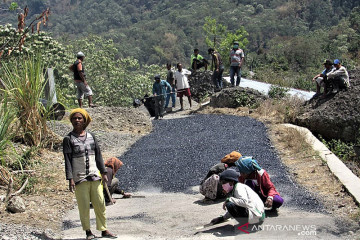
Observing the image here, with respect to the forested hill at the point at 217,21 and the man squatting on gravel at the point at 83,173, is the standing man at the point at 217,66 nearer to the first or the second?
the man squatting on gravel at the point at 83,173

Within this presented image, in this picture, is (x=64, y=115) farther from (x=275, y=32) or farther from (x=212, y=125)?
(x=275, y=32)

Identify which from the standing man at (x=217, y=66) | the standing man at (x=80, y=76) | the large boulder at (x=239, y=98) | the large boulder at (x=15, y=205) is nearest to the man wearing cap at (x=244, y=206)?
the large boulder at (x=15, y=205)

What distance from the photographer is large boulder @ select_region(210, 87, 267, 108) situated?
15.3 meters

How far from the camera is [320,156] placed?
341 inches

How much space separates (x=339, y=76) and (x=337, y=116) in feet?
3.82

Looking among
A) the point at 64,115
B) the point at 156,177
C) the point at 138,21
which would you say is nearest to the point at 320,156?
the point at 156,177

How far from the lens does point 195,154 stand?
9695mm

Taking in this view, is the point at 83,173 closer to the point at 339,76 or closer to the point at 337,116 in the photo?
the point at 337,116

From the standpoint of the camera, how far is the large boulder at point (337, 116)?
1158 cm

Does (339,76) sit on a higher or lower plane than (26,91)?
lower

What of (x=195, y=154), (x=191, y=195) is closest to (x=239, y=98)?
(x=195, y=154)

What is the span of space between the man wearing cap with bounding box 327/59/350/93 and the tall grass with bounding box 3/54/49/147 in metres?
7.17

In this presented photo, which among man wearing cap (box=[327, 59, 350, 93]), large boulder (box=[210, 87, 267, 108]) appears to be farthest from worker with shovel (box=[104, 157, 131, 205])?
large boulder (box=[210, 87, 267, 108])

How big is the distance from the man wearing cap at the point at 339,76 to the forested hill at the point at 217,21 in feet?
65.8
